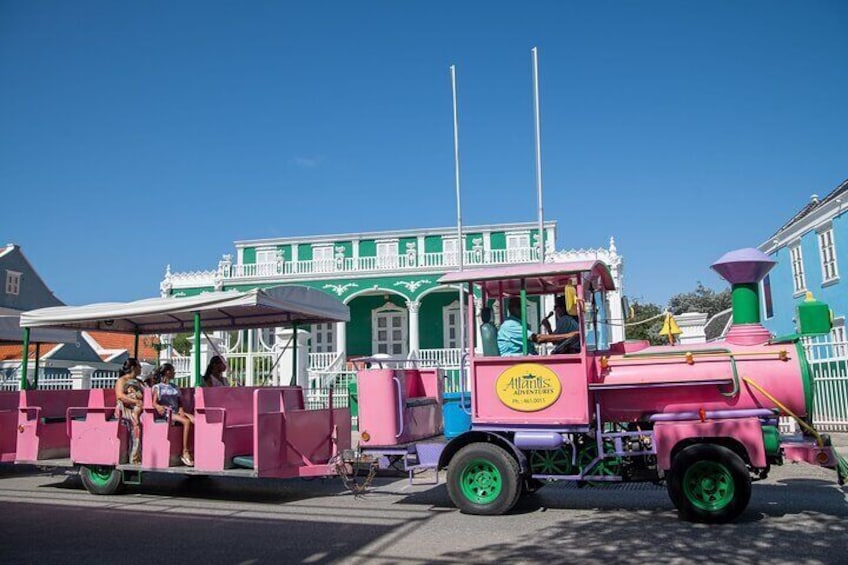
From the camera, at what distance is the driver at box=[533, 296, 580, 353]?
7.46 m

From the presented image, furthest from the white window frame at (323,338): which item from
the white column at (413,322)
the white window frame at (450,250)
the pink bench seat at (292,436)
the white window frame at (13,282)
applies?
the pink bench seat at (292,436)

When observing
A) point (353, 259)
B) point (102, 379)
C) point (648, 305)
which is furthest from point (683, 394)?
point (648, 305)

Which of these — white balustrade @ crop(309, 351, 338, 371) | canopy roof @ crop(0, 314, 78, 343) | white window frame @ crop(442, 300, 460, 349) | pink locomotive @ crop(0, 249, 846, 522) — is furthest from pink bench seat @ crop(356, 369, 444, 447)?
white window frame @ crop(442, 300, 460, 349)

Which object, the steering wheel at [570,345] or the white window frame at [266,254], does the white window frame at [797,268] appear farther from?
the white window frame at [266,254]

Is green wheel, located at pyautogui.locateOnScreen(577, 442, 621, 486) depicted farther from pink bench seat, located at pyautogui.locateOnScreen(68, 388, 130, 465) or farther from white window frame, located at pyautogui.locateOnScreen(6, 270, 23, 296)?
white window frame, located at pyautogui.locateOnScreen(6, 270, 23, 296)

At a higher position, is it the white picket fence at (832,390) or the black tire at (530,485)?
the white picket fence at (832,390)

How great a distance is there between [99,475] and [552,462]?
5979mm

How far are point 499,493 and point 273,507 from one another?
110 inches

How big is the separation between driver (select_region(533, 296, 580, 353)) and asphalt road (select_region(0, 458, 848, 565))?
1745mm

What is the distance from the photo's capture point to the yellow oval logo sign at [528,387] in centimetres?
734

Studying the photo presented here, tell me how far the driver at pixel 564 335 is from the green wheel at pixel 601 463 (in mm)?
1011

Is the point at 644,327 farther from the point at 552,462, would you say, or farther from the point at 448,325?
the point at 552,462

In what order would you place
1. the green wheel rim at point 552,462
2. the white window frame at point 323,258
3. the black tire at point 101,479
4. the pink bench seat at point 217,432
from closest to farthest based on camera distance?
the green wheel rim at point 552,462
the pink bench seat at point 217,432
the black tire at point 101,479
the white window frame at point 323,258

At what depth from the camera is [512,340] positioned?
7781 millimetres
